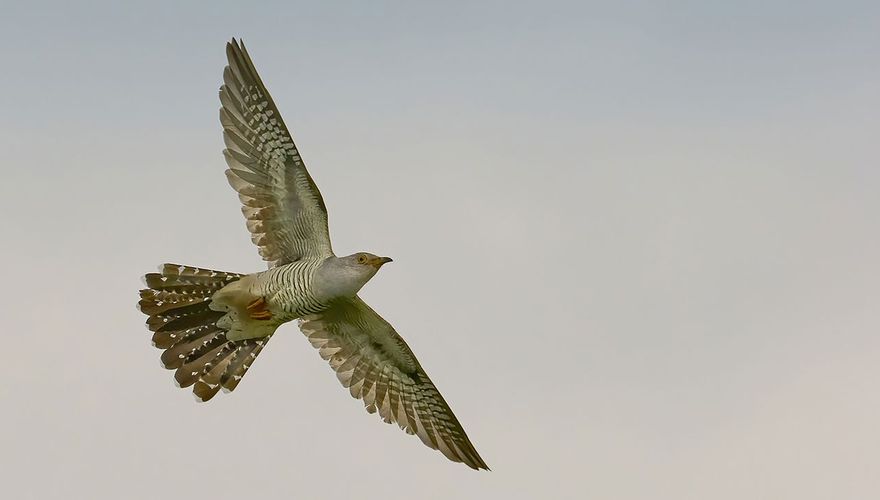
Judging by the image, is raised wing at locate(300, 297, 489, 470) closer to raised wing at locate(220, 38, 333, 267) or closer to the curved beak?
raised wing at locate(220, 38, 333, 267)

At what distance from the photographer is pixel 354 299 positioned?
1477cm

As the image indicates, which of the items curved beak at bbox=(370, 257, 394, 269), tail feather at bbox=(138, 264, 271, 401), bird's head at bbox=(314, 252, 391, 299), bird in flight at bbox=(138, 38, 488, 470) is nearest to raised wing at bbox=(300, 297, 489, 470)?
bird in flight at bbox=(138, 38, 488, 470)

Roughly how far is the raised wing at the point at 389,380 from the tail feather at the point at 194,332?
1036 millimetres

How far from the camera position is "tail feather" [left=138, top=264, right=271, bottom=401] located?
14.1 meters

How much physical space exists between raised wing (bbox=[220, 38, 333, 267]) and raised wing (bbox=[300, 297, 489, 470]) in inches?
56.6

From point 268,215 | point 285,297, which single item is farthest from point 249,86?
point 285,297

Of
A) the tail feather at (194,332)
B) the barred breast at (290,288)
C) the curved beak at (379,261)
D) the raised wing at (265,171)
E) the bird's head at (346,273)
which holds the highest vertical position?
the raised wing at (265,171)

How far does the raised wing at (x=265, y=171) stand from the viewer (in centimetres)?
1411

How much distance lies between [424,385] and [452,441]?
0.74 metres

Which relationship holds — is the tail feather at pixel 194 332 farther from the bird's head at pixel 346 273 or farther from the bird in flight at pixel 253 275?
the bird's head at pixel 346 273

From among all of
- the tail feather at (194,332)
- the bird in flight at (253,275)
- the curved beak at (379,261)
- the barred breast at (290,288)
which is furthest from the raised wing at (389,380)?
the curved beak at (379,261)

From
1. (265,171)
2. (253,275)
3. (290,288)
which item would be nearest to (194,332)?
(253,275)

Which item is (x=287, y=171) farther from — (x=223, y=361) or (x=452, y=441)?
(x=452, y=441)

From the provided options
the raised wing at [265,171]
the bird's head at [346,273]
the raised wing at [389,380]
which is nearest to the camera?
the bird's head at [346,273]
